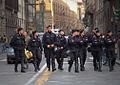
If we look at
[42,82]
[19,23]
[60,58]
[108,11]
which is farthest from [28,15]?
[42,82]

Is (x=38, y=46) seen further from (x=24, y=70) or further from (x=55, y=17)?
(x=55, y=17)

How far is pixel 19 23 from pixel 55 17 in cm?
6354

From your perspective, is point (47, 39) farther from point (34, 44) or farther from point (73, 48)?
point (73, 48)

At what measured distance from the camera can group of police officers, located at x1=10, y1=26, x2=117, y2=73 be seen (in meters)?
21.5

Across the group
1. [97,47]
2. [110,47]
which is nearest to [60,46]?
[97,47]

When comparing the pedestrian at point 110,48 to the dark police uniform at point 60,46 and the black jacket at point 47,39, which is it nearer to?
the dark police uniform at point 60,46

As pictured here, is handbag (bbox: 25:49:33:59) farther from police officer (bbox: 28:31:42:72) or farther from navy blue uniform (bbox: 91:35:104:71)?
navy blue uniform (bbox: 91:35:104:71)

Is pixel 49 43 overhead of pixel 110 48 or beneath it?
overhead

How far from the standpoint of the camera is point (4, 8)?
60250 mm

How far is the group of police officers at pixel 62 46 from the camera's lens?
21547mm

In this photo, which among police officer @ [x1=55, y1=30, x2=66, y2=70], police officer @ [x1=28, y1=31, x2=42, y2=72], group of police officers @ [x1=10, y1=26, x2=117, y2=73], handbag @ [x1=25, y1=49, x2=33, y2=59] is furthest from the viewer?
handbag @ [x1=25, y1=49, x2=33, y2=59]

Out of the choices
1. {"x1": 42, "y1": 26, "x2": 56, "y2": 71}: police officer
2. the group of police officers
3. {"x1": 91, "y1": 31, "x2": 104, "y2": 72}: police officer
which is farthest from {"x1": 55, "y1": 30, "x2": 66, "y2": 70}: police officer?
{"x1": 91, "y1": 31, "x2": 104, "y2": 72}: police officer

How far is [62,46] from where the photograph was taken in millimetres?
22562

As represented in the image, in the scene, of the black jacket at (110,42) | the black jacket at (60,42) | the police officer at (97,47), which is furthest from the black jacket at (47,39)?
the black jacket at (110,42)
